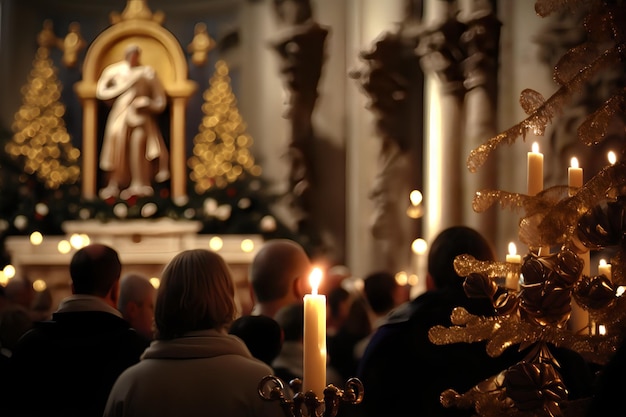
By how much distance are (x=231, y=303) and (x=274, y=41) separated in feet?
32.6

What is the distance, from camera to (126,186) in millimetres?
13727

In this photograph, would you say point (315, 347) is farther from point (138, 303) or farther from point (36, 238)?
point (36, 238)

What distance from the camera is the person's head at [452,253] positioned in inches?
129

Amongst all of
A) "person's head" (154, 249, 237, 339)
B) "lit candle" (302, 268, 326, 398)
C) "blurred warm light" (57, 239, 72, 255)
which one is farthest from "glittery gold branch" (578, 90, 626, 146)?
"blurred warm light" (57, 239, 72, 255)

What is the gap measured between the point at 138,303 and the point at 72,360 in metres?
0.95

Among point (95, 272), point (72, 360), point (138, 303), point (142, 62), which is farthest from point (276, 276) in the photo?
point (142, 62)

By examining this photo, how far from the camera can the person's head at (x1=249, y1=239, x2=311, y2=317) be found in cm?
421

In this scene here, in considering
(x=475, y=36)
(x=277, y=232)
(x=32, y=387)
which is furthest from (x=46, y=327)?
(x=277, y=232)

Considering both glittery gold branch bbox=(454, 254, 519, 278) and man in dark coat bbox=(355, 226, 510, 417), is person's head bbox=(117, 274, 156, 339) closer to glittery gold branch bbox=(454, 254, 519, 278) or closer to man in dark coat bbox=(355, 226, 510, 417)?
man in dark coat bbox=(355, 226, 510, 417)

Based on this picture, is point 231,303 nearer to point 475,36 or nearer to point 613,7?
point 613,7

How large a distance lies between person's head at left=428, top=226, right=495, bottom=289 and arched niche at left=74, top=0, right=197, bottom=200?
34.6 feet

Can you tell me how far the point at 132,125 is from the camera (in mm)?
13516

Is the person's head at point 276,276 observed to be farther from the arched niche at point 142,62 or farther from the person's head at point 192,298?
the arched niche at point 142,62

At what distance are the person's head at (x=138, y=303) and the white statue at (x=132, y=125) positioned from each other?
901 centimetres
